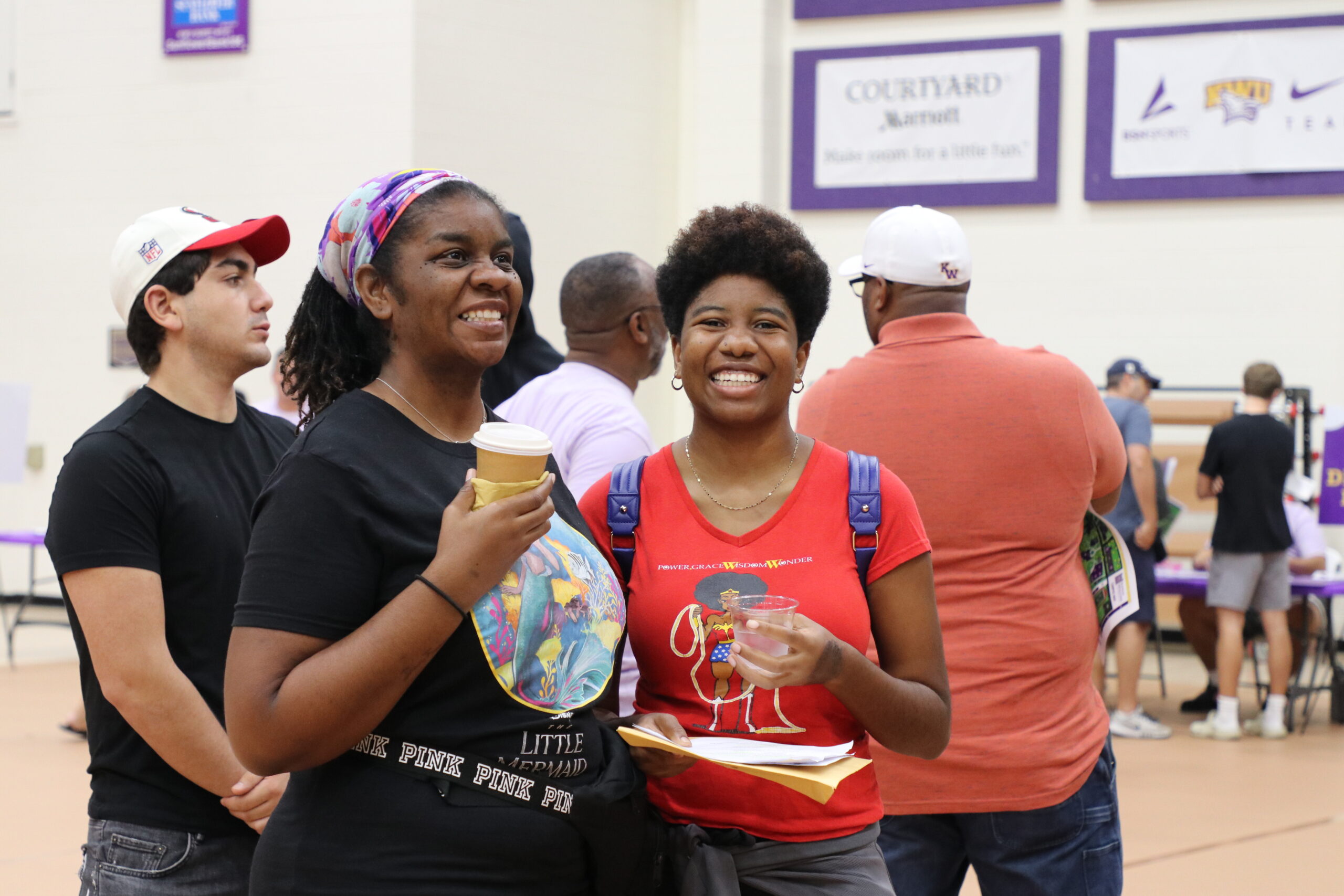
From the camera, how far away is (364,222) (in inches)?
74.1

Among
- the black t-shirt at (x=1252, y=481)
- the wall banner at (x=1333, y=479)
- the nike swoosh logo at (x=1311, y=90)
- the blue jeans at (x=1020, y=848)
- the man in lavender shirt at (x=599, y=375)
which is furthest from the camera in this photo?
the nike swoosh logo at (x=1311, y=90)

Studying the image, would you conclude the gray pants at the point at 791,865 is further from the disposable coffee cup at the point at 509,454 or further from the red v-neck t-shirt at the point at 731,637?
the disposable coffee cup at the point at 509,454

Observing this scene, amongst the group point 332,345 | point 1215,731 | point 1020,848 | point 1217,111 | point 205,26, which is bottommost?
point 1215,731

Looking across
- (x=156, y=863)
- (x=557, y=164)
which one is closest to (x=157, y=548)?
(x=156, y=863)

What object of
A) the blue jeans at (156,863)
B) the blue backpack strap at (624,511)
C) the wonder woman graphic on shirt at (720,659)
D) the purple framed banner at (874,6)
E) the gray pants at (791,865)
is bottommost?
the blue jeans at (156,863)

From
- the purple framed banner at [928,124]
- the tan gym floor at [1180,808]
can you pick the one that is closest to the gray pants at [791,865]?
the tan gym floor at [1180,808]

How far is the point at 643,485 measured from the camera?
2.19m

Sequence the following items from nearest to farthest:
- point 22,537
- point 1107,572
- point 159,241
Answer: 1. point 159,241
2. point 1107,572
3. point 22,537

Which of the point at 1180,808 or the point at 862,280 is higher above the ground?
the point at 862,280

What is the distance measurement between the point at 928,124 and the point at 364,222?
1041cm

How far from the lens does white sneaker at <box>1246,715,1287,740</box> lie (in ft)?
26.2

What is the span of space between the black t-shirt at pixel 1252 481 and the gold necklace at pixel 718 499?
6.42 m

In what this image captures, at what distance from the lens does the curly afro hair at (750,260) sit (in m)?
2.18

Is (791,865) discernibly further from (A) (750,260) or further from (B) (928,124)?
(B) (928,124)
